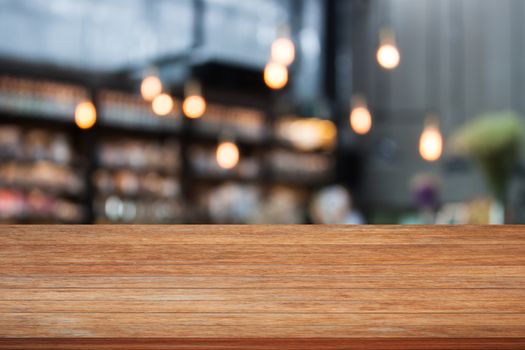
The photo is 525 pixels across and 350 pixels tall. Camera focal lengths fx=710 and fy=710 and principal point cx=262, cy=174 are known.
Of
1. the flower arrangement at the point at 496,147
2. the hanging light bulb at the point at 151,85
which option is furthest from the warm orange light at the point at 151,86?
the flower arrangement at the point at 496,147

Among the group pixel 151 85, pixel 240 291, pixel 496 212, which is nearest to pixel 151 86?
pixel 151 85

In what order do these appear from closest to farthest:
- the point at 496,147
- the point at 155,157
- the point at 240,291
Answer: the point at 240,291 → the point at 496,147 → the point at 155,157

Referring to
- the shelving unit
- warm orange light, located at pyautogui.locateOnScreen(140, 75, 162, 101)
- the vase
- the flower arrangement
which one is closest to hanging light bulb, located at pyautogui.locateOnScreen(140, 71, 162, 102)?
warm orange light, located at pyautogui.locateOnScreen(140, 75, 162, 101)

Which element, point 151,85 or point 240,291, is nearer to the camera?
point 240,291

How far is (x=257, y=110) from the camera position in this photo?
30.2 ft

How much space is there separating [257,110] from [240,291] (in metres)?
8.90

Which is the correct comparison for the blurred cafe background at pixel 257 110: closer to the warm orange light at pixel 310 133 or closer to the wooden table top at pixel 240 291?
the warm orange light at pixel 310 133

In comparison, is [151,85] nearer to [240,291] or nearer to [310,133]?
[310,133]

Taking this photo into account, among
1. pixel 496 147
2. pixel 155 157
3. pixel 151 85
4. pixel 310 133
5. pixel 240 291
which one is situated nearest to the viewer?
pixel 240 291

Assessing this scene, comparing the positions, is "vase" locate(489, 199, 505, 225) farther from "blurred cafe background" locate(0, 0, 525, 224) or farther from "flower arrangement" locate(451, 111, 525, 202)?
"flower arrangement" locate(451, 111, 525, 202)

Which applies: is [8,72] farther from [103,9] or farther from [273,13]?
[273,13]

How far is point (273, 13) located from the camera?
9422 millimetres

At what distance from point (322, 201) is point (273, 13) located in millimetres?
4632

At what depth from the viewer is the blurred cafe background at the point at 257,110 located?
264 inches
